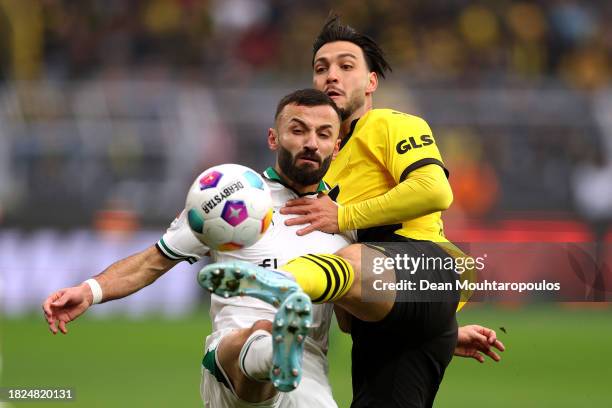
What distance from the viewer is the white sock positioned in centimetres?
545

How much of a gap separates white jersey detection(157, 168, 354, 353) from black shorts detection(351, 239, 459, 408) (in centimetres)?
25

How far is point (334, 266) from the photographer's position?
18.6 ft

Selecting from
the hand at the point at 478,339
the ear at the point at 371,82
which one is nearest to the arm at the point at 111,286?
the ear at the point at 371,82

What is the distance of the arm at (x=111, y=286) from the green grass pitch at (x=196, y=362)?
12.6ft

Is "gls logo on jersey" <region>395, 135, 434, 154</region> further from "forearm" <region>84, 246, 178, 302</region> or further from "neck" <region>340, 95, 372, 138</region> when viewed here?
"forearm" <region>84, 246, 178, 302</region>

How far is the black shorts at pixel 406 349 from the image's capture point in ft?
20.4

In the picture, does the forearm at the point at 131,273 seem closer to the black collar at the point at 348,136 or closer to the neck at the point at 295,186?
the neck at the point at 295,186

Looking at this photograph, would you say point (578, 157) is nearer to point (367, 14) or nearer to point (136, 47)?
point (367, 14)

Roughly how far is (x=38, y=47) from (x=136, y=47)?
5.08 ft

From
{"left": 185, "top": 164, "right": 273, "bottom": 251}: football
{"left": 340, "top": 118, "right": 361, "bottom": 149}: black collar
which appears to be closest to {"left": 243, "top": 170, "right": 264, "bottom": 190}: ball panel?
{"left": 185, "top": 164, "right": 273, "bottom": 251}: football

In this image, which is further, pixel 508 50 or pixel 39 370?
pixel 508 50

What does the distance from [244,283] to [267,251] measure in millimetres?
919

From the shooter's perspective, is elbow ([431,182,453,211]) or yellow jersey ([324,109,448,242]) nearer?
elbow ([431,182,453,211])

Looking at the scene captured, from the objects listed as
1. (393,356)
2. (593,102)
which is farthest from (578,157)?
(393,356)
